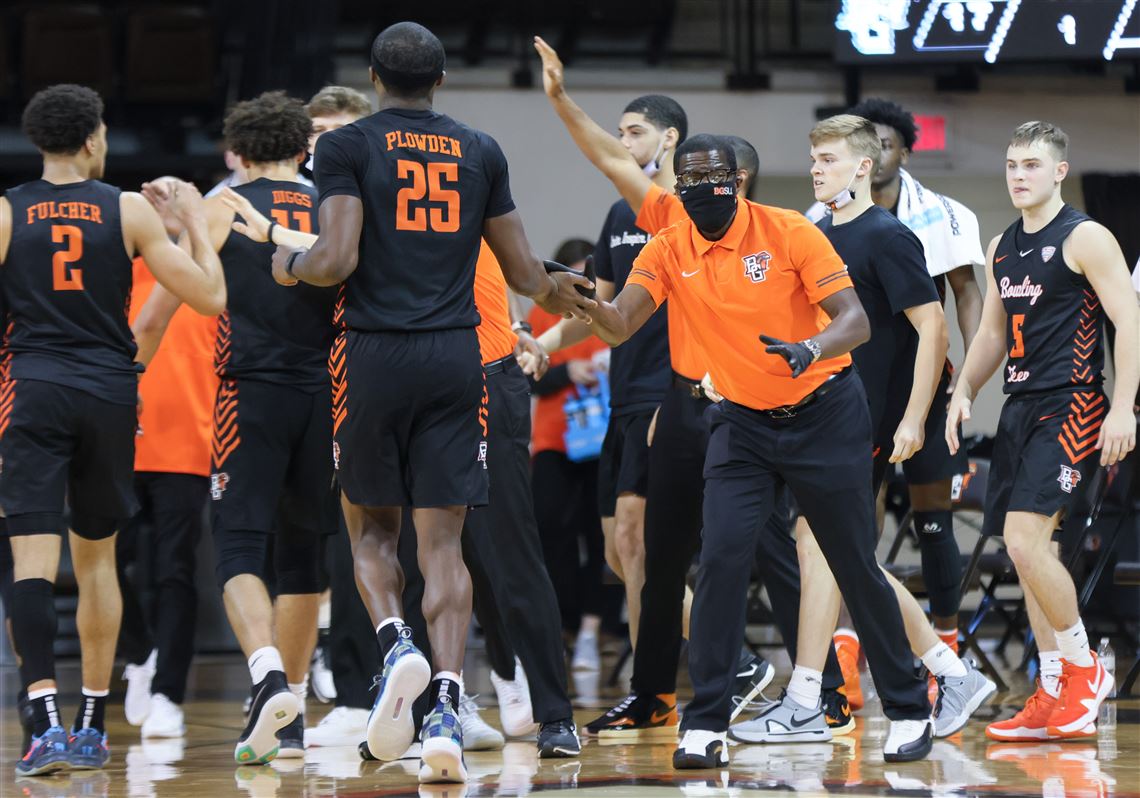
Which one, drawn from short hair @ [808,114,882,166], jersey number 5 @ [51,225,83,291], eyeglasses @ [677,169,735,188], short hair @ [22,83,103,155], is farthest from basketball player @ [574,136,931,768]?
short hair @ [22,83,103,155]

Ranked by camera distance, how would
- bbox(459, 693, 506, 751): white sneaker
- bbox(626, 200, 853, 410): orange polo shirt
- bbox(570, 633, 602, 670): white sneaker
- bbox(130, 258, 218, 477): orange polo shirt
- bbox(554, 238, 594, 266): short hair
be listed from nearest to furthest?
1. bbox(626, 200, 853, 410): orange polo shirt
2. bbox(459, 693, 506, 751): white sneaker
3. bbox(130, 258, 218, 477): orange polo shirt
4. bbox(570, 633, 602, 670): white sneaker
5. bbox(554, 238, 594, 266): short hair

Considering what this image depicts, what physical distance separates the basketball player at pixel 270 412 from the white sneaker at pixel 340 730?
290 mm

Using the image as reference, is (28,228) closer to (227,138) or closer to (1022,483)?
(227,138)

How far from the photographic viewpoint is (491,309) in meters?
5.09

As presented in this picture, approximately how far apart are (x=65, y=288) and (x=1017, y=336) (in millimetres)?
3060

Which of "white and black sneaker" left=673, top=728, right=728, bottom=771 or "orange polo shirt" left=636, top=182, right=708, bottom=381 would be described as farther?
"orange polo shirt" left=636, top=182, right=708, bottom=381

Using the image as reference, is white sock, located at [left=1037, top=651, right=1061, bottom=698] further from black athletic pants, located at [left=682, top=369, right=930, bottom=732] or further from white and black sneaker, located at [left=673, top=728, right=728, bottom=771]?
white and black sneaker, located at [left=673, top=728, right=728, bottom=771]

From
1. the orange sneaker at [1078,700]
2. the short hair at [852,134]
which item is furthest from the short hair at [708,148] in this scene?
the orange sneaker at [1078,700]

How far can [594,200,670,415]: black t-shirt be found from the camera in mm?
5730

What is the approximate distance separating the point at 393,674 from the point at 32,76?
26.9 feet

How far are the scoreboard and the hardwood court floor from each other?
445 cm

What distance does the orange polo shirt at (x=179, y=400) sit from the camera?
650cm

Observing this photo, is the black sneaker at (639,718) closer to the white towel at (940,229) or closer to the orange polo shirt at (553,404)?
the white towel at (940,229)

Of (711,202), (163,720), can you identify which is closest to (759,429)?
(711,202)
